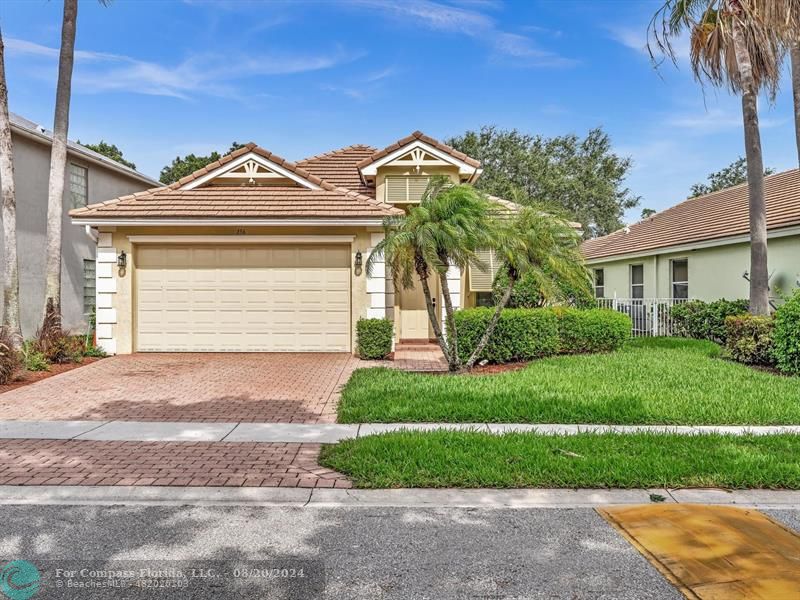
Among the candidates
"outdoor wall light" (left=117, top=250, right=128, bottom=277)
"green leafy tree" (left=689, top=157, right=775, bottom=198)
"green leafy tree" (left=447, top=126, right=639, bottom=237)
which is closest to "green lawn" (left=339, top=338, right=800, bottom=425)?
"outdoor wall light" (left=117, top=250, right=128, bottom=277)

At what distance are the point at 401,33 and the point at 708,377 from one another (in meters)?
12.5

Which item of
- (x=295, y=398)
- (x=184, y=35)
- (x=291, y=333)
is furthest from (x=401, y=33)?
(x=295, y=398)

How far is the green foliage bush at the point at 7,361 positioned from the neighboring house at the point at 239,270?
107 inches

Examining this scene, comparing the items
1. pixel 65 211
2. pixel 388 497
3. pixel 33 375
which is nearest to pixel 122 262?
pixel 33 375

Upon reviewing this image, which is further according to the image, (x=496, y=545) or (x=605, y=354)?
(x=605, y=354)

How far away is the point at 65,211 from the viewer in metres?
16.4

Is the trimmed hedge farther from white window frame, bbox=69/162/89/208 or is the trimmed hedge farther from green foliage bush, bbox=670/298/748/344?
white window frame, bbox=69/162/89/208

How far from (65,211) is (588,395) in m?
16.5

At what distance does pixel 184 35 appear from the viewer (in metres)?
14.8

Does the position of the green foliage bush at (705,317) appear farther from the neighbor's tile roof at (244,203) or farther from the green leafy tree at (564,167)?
the green leafy tree at (564,167)

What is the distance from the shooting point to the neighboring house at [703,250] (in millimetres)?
13250

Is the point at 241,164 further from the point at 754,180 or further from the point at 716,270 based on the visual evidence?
the point at 716,270

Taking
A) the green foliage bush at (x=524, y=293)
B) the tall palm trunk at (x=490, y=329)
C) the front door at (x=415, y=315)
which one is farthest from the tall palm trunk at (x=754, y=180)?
the front door at (x=415, y=315)

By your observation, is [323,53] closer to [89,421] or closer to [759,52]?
[759,52]
